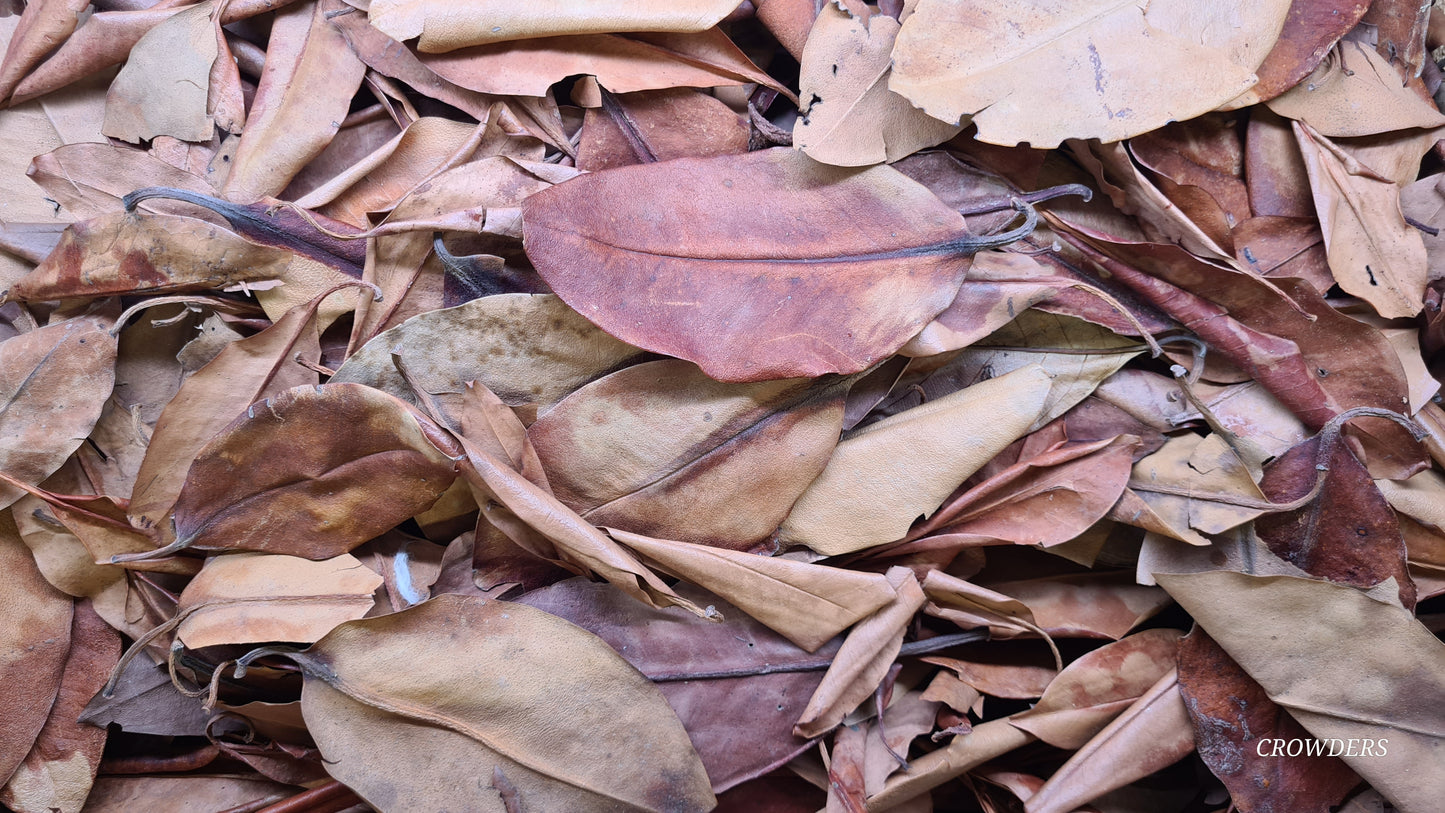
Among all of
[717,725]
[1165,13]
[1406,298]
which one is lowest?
[717,725]

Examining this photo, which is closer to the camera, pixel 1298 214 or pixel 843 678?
pixel 843 678

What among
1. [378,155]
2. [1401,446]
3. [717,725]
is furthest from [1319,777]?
[378,155]

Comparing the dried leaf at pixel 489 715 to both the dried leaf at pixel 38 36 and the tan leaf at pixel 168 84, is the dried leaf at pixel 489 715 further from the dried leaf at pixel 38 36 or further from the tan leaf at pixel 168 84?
the dried leaf at pixel 38 36

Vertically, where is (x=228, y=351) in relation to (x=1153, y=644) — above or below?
above

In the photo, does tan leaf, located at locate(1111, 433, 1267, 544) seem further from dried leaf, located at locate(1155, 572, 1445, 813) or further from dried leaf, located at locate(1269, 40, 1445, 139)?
dried leaf, located at locate(1269, 40, 1445, 139)

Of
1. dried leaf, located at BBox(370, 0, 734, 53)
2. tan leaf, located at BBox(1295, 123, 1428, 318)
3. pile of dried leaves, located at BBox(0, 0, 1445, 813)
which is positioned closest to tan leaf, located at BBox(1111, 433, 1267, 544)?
pile of dried leaves, located at BBox(0, 0, 1445, 813)

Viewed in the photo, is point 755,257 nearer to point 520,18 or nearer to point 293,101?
point 520,18

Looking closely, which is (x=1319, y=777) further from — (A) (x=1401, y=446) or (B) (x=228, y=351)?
(B) (x=228, y=351)

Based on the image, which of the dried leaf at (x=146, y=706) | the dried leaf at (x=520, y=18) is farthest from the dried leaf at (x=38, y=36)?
the dried leaf at (x=146, y=706)
